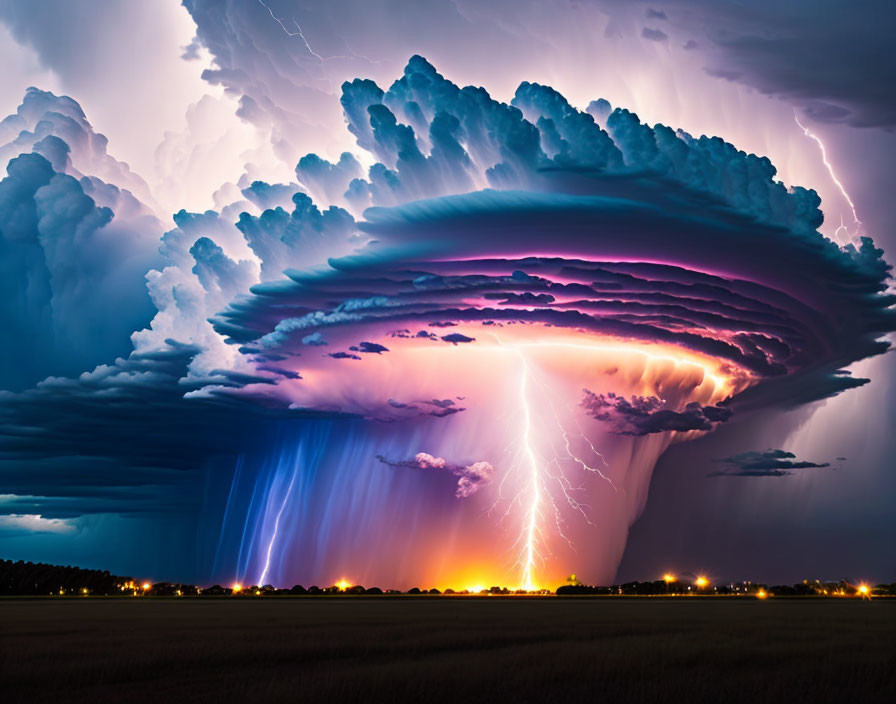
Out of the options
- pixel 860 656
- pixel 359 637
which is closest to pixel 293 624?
pixel 359 637

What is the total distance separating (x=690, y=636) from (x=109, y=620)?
2073 inches

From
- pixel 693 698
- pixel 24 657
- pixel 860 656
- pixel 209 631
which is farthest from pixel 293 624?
pixel 693 698

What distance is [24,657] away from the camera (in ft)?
148

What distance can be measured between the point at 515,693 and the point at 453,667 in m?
8.00

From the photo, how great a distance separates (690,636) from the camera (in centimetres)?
5781

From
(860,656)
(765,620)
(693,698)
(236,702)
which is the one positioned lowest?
(236,702)

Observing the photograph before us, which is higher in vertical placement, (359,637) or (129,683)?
(359,637)

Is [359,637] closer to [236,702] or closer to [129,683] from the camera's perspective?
[129,683]

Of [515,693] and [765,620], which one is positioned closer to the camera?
[515,693]

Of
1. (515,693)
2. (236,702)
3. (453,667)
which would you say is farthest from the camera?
(453,667)

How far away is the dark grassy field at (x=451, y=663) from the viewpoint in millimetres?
31859

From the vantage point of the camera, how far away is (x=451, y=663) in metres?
41.4

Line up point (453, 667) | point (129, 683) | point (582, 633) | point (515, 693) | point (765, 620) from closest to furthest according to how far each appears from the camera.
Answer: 1. point (515, 693)
2. point (129, 683)
3. point (453, 667)
4. point (582, 633)
5. point (765, 620)

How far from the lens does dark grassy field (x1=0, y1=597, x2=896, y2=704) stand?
3186 cm
